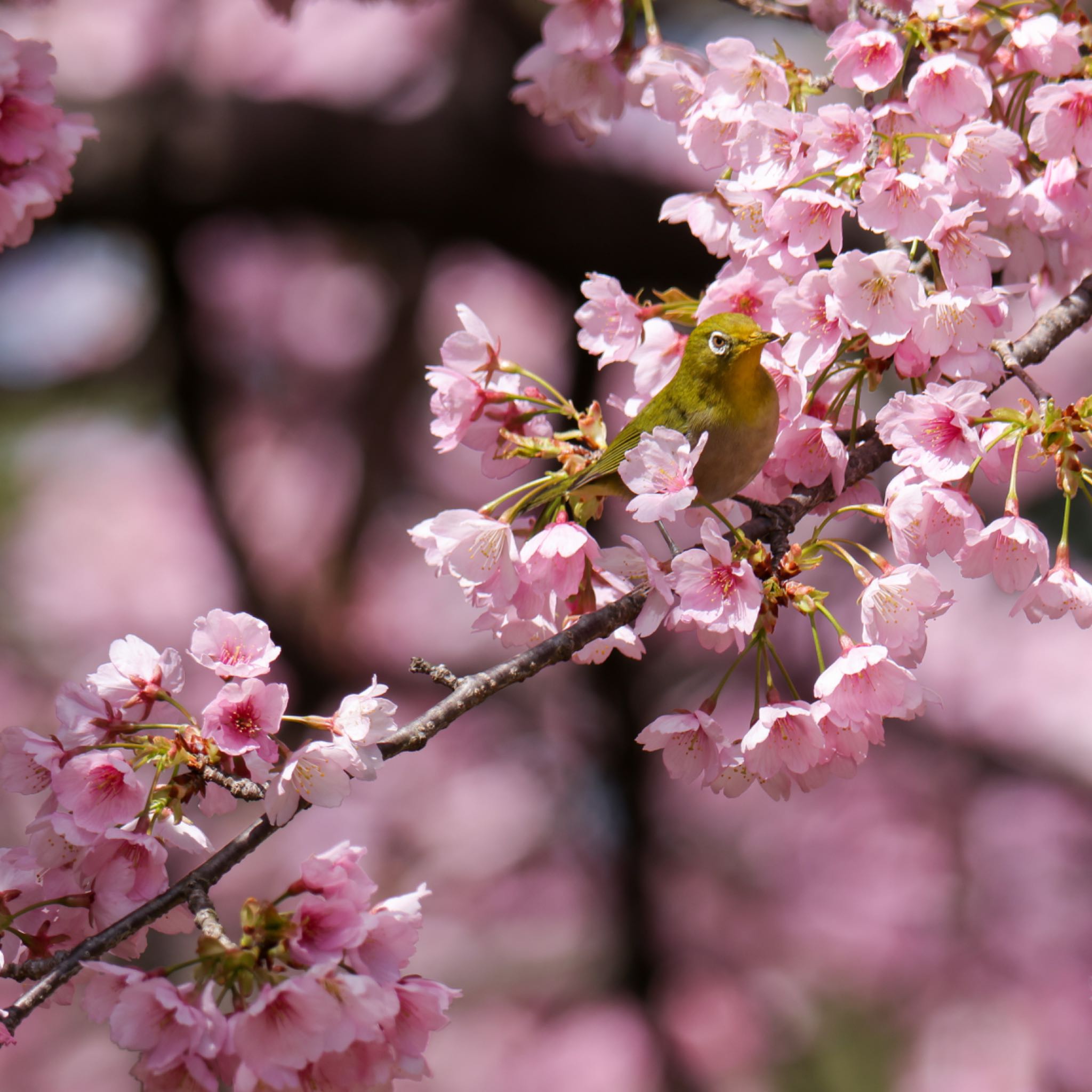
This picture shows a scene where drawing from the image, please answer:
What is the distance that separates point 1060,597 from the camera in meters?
1.05

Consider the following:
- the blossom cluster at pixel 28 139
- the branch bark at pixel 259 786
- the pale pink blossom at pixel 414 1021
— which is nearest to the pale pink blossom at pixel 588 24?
the blossom cluster at pixel 28 139

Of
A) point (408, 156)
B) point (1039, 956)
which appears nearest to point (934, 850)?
point (1039, 956)

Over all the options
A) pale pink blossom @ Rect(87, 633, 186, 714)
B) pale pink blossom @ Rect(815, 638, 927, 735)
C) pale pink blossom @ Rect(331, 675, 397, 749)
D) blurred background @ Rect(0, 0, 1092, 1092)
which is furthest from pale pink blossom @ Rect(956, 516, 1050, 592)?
blurred background @ Rect(0, 0, 1092, 1092)

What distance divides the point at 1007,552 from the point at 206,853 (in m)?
0.91

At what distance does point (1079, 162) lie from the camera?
1239mm

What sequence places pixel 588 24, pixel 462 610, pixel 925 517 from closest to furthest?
pixel 925 517 → pixel 588 24 → pixel 462 610

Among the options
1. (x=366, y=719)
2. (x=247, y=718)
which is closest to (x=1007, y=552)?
(x=366, y=719)

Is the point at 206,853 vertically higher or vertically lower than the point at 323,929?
lower

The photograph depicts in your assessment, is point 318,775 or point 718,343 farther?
point 718,343

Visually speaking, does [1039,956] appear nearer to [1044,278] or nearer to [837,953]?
[837,953]

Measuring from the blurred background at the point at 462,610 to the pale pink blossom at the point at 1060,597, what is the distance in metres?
2.24

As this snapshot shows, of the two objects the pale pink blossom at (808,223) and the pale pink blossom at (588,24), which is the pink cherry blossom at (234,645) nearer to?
the pale pink blossom at (808,223)

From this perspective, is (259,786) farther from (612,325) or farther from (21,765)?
(612,325)

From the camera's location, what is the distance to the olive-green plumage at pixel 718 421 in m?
1.19
